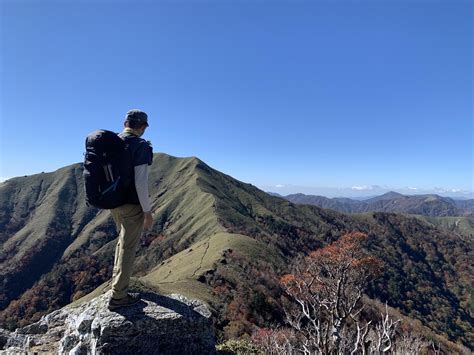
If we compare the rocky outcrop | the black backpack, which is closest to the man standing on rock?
the black backpack

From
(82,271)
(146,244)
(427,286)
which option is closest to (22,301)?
(82,271)

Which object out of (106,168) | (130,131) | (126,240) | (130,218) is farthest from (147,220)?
(130,131)

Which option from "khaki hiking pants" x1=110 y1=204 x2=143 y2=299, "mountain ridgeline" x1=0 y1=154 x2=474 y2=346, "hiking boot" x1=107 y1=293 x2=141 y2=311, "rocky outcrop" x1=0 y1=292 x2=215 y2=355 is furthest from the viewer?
"mountain ridgeline" x1=0 y1=154 x2=474 y2=346

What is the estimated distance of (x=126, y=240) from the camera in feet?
26.8

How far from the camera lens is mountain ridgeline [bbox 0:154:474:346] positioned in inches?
2662

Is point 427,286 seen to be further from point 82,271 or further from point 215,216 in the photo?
point 82,271

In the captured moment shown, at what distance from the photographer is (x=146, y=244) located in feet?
452

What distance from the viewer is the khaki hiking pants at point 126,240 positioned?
26.6 ft

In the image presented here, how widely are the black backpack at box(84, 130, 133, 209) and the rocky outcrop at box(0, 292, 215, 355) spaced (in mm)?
2568

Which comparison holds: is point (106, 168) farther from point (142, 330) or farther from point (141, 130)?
point (142, 330)

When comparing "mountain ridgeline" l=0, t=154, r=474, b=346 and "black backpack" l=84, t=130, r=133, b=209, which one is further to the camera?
"mountain ridgeline" l=0, t=154, r=474, b=346

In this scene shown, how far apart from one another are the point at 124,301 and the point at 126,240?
1490mm

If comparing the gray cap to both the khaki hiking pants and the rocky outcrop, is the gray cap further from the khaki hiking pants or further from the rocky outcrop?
the rocky outcrop

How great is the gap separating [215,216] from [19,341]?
114 metres
